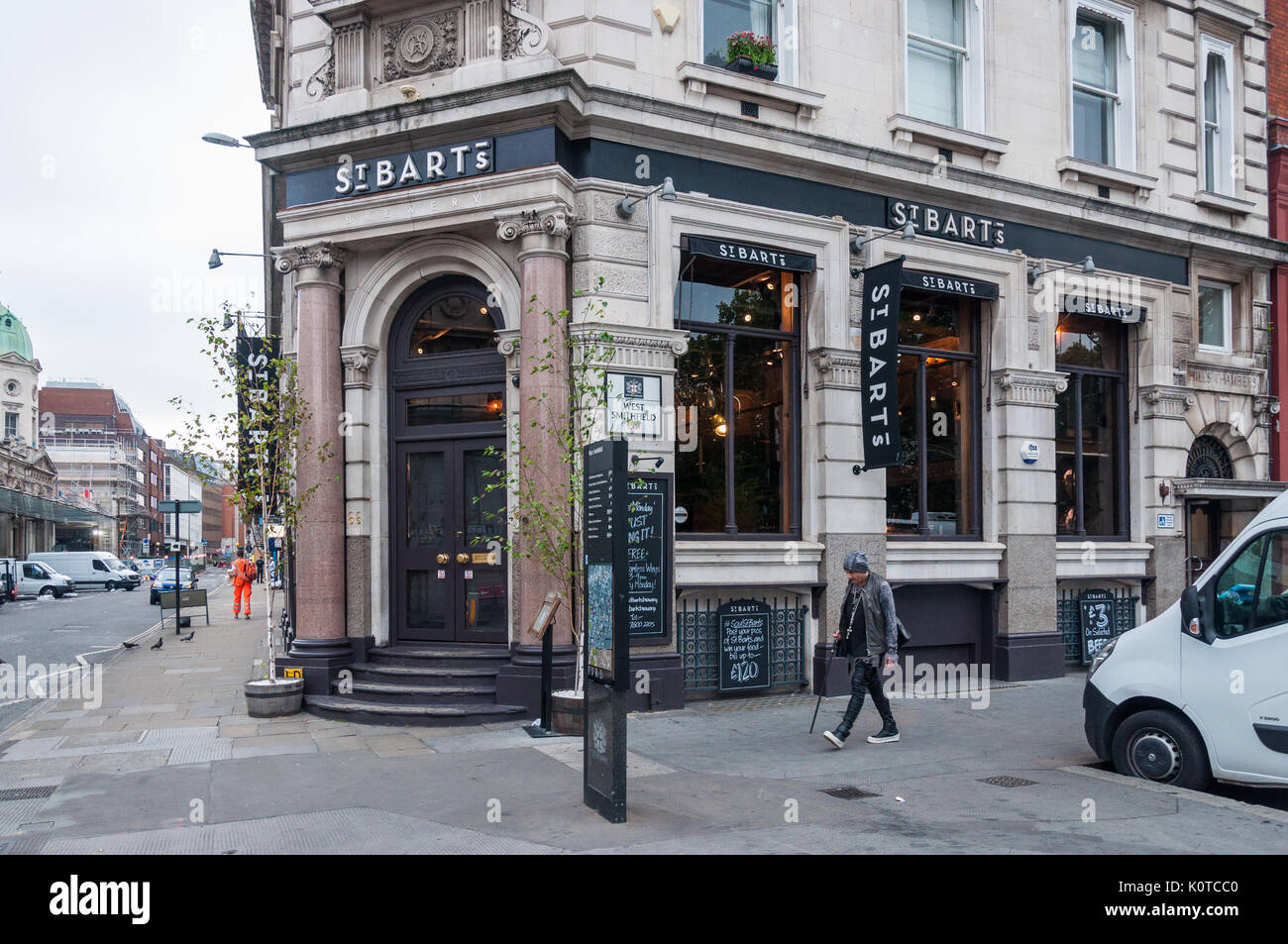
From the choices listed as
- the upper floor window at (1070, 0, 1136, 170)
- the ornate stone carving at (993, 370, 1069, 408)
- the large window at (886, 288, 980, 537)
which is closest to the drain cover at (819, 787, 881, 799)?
the large window at (886, 288, 980, 537)

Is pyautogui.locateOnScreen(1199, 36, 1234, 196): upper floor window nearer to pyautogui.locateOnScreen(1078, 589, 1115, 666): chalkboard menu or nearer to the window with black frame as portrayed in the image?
pyautogui.locateOnScreen(1078, 589, 1115, 666): chalkboard menu

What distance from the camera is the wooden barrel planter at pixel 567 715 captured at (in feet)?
34.0

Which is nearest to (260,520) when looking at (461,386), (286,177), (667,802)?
(461,386)

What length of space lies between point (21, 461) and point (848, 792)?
95.0m

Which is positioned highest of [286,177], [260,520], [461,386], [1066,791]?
[286,177]

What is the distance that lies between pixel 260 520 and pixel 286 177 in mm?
4334

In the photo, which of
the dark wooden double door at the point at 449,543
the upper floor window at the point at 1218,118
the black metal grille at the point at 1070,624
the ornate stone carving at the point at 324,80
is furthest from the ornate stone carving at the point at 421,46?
the upper floor window at the point at 1218,118

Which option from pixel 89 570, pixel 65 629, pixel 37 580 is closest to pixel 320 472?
pixel 65 629

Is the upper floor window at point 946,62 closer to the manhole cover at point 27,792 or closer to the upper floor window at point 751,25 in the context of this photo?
the upper floor window at point 751,25

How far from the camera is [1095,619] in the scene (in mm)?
15820

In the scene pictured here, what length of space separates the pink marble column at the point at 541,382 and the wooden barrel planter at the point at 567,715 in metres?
0.98
